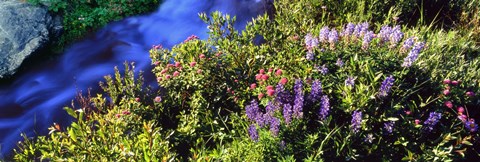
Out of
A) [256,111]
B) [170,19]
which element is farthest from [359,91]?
[170,19]

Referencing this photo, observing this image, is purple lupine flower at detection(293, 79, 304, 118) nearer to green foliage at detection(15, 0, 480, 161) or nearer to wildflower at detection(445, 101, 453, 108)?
green foliage at detection(15, 0, 480, 161)

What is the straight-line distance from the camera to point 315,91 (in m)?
3.43

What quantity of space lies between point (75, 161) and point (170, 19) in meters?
4.63

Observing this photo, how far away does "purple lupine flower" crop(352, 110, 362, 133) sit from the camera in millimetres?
3249

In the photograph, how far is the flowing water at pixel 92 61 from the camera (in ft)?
18.5

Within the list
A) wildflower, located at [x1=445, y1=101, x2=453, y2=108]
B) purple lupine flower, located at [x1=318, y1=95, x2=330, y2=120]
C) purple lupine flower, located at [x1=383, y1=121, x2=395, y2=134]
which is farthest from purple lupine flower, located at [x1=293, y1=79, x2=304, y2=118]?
wildflower, located at [x1=445, y1=101, x2=453, y2=108]

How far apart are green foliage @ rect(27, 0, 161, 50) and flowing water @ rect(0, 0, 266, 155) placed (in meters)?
→ 0.13

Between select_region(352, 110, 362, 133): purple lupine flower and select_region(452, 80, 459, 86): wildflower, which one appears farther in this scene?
select_region(452, 80, 459, 86): wildflower

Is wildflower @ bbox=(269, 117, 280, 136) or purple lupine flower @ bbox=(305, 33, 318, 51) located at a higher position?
purple lupine flower @ bbox=(305, 33, 318, 51)

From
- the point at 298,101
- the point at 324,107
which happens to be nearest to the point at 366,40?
the point at 324,107

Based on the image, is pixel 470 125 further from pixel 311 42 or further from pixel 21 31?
pixel 21 31

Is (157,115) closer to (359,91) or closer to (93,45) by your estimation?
(359,91)

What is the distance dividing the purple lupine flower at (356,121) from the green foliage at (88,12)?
5.07 m

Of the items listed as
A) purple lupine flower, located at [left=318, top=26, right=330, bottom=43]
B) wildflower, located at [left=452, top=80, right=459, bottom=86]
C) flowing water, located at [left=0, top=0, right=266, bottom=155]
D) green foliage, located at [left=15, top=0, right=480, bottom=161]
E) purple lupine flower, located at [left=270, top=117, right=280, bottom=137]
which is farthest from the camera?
flowing water, located at [left=0, top=0, right=266, bottom=155]
